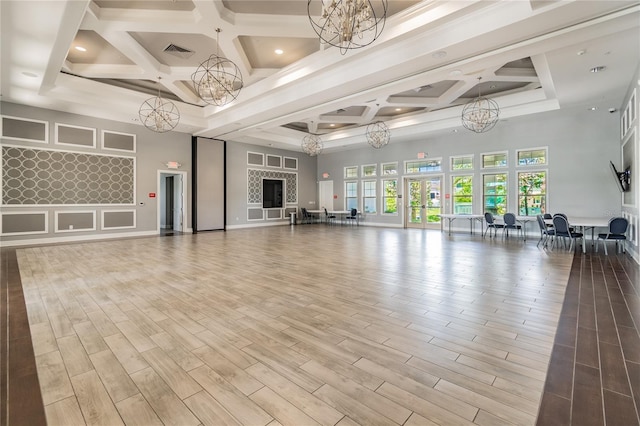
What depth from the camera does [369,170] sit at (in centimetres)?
1370

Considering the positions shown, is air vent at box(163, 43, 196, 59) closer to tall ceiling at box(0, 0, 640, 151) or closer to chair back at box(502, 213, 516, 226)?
tall ceiling at box(0, 0, 640, 151)

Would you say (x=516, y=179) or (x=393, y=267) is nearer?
(x=393, y=267)

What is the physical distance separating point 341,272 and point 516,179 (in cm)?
792

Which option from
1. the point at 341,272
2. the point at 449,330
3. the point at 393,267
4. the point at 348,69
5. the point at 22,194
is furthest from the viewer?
the point at 22,194

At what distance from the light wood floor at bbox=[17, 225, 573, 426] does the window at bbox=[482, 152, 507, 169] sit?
5836 mm

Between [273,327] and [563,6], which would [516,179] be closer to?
[563,6]

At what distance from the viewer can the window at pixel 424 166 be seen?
11.6m

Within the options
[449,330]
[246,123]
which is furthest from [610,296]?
[246,123]

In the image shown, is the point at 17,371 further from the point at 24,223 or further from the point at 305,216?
the point at 305,216

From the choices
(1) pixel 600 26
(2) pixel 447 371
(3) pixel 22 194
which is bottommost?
(2) pixel 447 371

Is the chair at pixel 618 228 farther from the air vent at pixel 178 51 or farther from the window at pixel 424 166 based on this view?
the air vent at pixel 178 51

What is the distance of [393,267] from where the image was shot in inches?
205

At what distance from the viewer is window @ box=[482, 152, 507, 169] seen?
10047mm

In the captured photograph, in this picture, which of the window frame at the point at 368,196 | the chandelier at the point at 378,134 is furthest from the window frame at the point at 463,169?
the window frame at the point at 368,196
